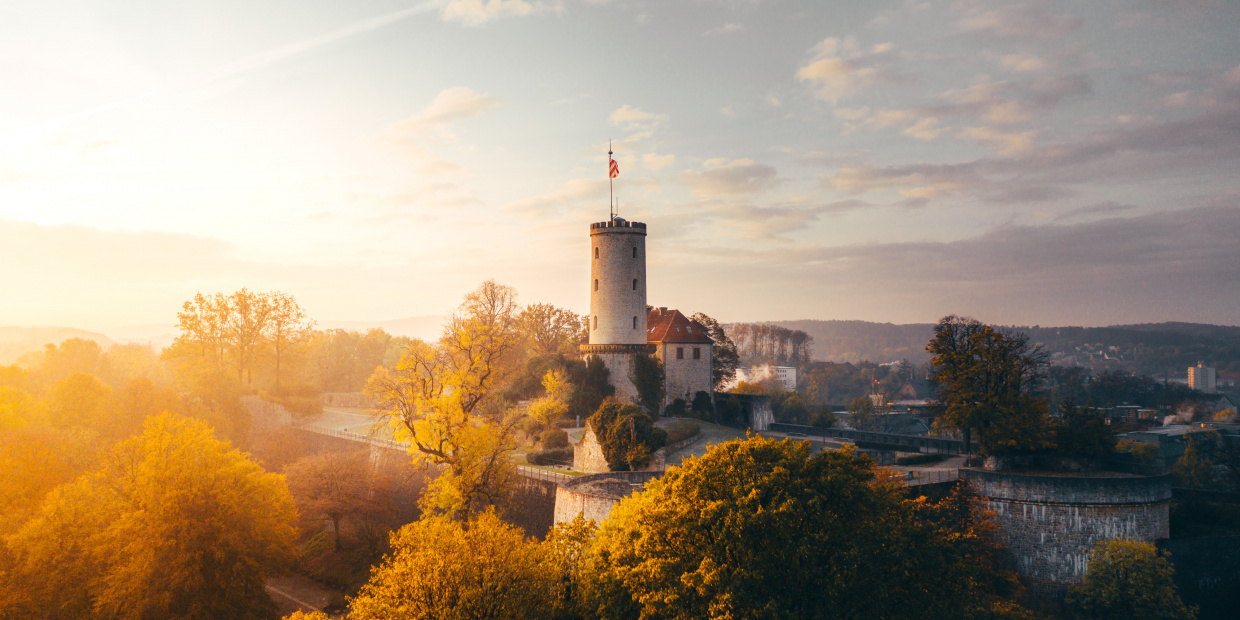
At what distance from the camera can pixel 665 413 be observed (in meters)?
42.3

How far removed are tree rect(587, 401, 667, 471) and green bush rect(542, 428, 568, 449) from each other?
4.94 metres

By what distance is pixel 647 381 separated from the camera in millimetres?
40906

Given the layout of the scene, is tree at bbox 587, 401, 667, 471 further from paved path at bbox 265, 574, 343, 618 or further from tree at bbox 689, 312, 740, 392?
tree at bbox 689, 312, 740, 392

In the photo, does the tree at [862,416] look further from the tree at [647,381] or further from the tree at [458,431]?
the tree at [458,431]

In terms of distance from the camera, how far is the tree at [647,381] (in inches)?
1606

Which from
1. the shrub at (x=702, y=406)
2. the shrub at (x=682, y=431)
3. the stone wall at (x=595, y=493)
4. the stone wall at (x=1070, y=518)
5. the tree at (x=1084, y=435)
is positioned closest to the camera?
the stone wall at (x=595, y=493)

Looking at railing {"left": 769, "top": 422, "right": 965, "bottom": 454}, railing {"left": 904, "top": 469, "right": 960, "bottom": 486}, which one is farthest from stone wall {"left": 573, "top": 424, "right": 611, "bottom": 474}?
railing {"left": 769, "top": 422, "right": 965, "bottom": 454}

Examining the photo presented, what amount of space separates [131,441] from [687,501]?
79.0ft

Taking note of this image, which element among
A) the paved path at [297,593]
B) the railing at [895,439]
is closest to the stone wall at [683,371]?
the railing at [895,439]

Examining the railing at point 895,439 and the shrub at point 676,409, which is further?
the shrub at point 676,409

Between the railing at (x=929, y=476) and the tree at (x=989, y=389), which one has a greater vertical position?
the tree at (x=989, y=389)

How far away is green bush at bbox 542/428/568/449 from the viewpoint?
119 ft

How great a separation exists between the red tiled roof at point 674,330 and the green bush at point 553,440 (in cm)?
985

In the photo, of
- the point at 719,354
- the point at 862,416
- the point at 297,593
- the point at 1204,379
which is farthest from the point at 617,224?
the point at 1204,379
